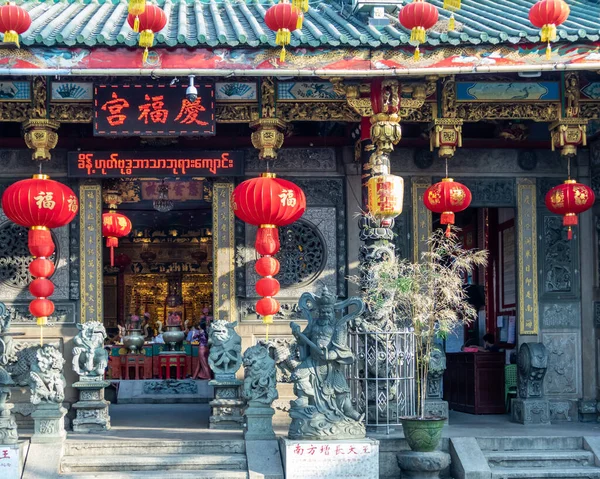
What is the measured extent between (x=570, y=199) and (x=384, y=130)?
2377 mm

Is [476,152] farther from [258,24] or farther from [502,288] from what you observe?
[258,24]

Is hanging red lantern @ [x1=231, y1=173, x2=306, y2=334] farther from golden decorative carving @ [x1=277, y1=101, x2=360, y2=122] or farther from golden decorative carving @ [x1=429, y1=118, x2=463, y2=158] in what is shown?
golden decorative carving @ [x1=429, y1=118, x2=463, y2=158]

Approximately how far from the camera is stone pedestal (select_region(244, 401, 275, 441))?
9961mm

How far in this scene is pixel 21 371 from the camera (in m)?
11.6

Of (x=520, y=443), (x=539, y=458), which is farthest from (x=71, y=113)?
(x=539, y=458)

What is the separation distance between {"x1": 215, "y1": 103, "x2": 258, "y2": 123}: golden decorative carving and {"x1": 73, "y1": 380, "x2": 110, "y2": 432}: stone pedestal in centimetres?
340

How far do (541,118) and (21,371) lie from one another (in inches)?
270

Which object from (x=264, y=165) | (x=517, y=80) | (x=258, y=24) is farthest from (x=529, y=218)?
(x=258, y=24)

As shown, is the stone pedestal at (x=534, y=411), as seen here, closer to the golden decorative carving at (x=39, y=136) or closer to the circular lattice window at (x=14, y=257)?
the circular lattice window at (x=14, y=257)

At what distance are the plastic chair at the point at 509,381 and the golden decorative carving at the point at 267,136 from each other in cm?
425

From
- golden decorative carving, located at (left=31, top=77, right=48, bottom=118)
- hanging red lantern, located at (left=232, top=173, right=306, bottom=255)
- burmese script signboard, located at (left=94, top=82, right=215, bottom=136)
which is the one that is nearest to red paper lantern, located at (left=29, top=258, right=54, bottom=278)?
burmese script signboard, located at (left=94, top=82, right=215, bottom=136)

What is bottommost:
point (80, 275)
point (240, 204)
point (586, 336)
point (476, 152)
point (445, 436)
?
point (445, 436)

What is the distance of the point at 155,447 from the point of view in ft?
32.2

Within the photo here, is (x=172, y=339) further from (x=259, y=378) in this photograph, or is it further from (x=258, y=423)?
(x=258, y=423)
